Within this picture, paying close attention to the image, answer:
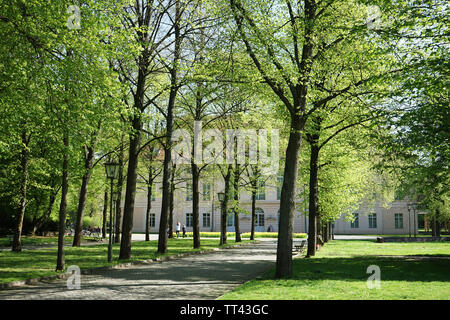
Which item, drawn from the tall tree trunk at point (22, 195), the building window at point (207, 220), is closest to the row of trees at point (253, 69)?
the tall tree trunk at point (22, 195)

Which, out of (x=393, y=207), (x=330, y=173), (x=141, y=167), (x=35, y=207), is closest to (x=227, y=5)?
(x=330, y=173)

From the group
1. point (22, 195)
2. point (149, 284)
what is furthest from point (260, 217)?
point (149, 284)

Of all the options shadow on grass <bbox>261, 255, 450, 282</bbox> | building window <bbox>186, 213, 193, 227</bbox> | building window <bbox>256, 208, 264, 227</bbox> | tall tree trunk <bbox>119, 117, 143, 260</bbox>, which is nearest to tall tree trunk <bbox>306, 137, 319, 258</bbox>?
shadow on grass <bbox>261, 255, 450, 282</bbox>

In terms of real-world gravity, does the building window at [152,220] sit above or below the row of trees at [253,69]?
below

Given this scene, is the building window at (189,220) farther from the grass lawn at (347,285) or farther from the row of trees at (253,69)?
the grass lawn at (347,285)

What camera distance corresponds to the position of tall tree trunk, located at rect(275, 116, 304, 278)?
11.5m

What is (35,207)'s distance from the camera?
100 feet

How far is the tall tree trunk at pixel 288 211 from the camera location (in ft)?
37.7

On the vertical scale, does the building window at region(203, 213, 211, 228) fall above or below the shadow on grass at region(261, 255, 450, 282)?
above

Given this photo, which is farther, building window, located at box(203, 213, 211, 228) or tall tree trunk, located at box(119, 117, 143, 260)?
building window, located at box(203, 213, 211, 228)

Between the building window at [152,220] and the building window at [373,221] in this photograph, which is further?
the building window at [152,220]

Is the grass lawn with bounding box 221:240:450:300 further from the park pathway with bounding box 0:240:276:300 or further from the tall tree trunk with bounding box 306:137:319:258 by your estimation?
the tall tree trunk with bounding box 306:137:319:258
